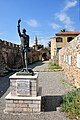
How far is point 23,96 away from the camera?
7750 millimetres

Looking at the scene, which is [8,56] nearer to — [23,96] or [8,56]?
[8,56]

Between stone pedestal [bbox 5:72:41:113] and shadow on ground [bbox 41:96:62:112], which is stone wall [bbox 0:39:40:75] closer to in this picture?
shadow on ground [bbox 41:96:62:112]

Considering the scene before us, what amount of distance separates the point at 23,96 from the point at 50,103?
1.24 meters

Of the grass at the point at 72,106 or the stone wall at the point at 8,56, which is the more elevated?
the stone wall at the point at 8,56

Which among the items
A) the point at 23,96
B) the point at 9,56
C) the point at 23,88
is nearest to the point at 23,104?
the point at 23,96

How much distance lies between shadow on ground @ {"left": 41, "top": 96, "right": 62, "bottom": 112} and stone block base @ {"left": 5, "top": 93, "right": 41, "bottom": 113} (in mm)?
334

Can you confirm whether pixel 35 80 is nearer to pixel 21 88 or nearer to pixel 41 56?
pixel 21 88

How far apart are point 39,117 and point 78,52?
16.8 feet

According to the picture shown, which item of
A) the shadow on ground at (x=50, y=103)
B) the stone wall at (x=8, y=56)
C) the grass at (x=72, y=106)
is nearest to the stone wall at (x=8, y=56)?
the stone wall at (x=8, y=56)

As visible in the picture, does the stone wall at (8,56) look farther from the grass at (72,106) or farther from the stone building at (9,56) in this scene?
the grass at (72,106)

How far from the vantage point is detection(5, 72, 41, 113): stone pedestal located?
24.8 feet

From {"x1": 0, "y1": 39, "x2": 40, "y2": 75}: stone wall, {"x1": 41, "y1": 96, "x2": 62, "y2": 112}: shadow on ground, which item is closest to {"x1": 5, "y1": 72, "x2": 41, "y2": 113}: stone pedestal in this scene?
{"x1": 41, "y1": 96, "x2": 62, "y2": 112}: shadow on ground

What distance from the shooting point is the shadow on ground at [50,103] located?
7812 mm

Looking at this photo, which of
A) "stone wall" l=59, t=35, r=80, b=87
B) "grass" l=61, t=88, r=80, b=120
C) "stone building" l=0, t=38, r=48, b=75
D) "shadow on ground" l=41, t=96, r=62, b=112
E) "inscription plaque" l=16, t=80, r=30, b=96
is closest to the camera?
"grass" l=61, t=88, r=80, b=120
